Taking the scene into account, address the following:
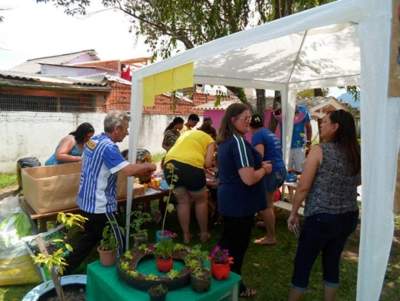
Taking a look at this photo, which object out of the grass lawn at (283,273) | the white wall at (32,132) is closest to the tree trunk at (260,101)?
the grass lawn at (283,273)

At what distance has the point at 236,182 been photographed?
2.55 m

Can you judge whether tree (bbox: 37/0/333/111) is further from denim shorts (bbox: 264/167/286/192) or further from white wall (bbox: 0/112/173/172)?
white wall (bbox: 0/112/173/172)

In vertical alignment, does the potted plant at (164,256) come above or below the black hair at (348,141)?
below

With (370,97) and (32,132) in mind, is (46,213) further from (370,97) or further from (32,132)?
(32,132)

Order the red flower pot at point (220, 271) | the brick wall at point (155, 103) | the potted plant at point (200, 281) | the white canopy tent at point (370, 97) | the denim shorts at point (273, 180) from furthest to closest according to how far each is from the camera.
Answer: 1. the brick wall at point (155, 103)
2. the denim shorts at point (273, 180)
3. the red flower pot at point (220, 271)
4. the potted plant at point (200, 281)
5. the white canopy tent at point (370, 97)

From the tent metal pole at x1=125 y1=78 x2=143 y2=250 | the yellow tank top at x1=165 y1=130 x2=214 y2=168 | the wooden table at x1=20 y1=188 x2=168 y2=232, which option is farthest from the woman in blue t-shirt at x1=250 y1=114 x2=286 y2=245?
the wooden table at x1=20 y1=188 x2=168 y2=232

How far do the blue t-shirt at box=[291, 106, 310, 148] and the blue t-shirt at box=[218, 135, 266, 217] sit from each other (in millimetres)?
3792

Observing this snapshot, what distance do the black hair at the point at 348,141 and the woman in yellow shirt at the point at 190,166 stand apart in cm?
168

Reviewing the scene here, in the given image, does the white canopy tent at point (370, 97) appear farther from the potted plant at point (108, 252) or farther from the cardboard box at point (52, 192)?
the potted plant at point (108, 252)

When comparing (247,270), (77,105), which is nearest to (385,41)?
(247,270)

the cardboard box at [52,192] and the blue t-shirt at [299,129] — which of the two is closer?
the cardboard box at [52,192]

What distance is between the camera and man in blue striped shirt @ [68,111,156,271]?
2.77 metres

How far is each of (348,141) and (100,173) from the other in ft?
6.36

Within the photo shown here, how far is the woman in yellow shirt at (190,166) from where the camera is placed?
3719mm
